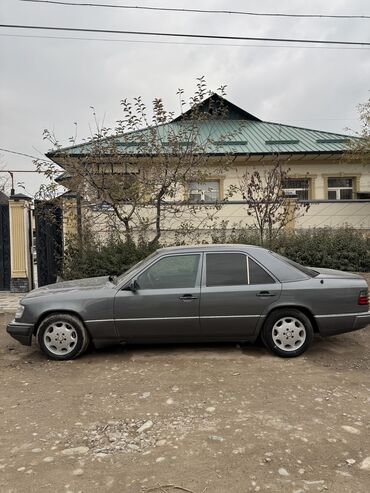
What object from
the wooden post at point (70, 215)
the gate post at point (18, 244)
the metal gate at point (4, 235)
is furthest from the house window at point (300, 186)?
the metal gate at point (4, 235)

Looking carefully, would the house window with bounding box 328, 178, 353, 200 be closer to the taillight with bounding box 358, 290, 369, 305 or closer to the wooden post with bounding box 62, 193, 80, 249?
the wooden post with bounding box 62, 193, 80, 249

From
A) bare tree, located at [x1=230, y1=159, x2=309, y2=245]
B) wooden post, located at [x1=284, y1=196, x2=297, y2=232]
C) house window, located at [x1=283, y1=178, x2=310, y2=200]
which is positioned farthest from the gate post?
house window, located at [x1=283, y1=178, x2=310, y2=200]

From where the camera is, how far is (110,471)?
3.13 meters

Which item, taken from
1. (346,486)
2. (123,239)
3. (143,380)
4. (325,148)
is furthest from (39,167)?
(325,148)

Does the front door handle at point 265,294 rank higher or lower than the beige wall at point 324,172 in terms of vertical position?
lower

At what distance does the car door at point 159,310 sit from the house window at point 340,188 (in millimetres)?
14472

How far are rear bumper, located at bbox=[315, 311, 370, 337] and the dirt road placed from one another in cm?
37

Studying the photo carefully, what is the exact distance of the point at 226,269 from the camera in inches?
229

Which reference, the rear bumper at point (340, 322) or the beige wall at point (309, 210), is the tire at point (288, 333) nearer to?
the rear bumper at point (340, 322)

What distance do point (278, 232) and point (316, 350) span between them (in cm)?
620

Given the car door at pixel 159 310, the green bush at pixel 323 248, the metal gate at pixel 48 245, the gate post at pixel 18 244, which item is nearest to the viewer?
the car door at pixel 159 310

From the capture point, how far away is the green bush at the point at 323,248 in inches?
439

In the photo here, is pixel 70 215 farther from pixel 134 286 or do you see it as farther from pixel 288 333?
pixel 288 333

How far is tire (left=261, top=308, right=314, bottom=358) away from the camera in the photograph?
221 inches
